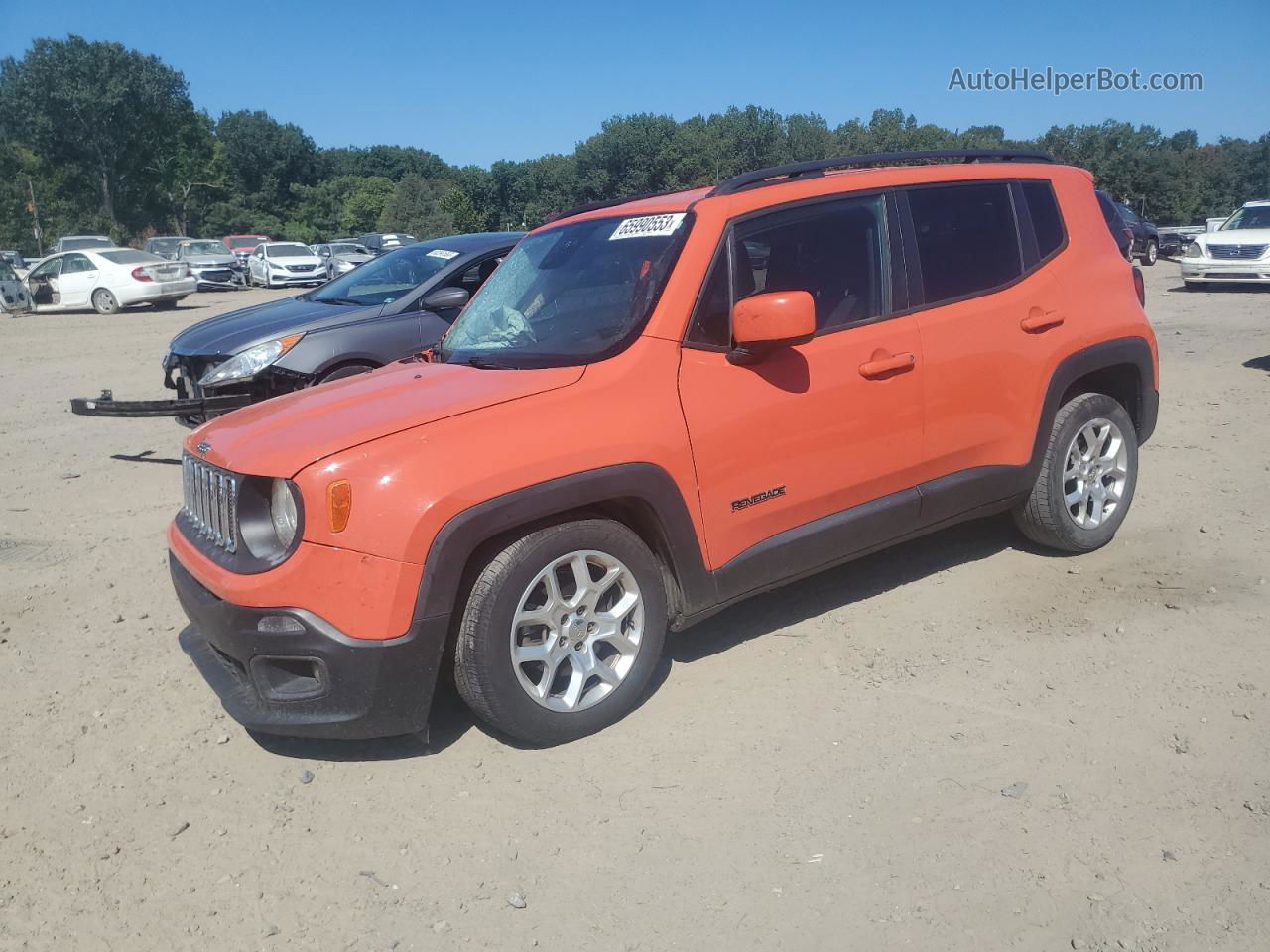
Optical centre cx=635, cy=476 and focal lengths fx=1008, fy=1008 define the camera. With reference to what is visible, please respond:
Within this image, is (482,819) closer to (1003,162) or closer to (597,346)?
(597,346)

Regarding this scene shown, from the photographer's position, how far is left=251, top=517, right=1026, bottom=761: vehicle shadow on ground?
3531mm

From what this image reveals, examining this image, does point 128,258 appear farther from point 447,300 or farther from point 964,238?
point 964,238

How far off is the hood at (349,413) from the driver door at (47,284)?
23693 millimetres

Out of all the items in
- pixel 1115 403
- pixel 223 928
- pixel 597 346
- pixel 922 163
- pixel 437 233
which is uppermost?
pixel 437 233

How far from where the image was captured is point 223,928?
267 centimetres

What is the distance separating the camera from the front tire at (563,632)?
10.4ft

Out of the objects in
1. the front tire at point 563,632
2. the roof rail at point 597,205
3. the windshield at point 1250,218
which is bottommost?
the front tire at point 563,632

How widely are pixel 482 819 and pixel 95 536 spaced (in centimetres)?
387

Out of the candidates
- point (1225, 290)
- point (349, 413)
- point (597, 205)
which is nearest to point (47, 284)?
point (597, 205)

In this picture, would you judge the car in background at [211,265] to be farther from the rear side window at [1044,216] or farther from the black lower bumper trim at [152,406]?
the rear side window at [1044,216]

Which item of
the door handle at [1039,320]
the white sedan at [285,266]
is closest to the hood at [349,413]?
the door handle at [1039,320]

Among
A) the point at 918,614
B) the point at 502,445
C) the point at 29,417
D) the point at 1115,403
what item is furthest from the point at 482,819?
the point at 29,417

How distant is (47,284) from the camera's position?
78.7 feet

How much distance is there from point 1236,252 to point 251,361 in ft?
60.5
